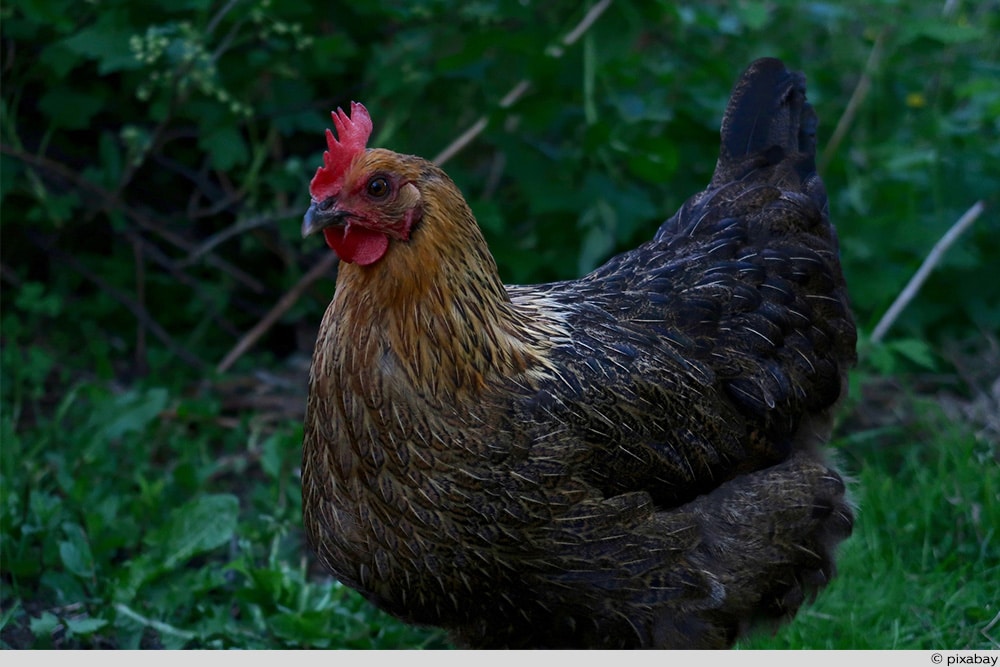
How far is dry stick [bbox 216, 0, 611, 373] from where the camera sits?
177 inches

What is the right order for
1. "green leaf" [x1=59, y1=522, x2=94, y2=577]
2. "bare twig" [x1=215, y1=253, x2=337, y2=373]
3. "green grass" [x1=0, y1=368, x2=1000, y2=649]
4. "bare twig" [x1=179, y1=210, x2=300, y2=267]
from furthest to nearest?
"bare twig" [x1=215, y1=253, x2=337, y2=373]
"bare twig" [x1=179, y1=210, x2=300, y2=267]
"green leaf" [x1=59, y1=522, x2=94, y2=577]
"green grass" [x1=0, y1=368, x2=1000, y2=649]

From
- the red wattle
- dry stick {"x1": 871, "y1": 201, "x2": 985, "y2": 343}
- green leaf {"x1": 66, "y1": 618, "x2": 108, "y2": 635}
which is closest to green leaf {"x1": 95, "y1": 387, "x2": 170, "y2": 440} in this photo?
green leaf {"x1": 66, "y1": 618, "x2": 108, "y2": 635}

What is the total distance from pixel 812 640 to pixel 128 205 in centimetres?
346

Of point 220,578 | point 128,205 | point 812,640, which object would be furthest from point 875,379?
point 128,205

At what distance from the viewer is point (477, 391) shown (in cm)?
282

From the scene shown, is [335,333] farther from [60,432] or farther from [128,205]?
[128,205]

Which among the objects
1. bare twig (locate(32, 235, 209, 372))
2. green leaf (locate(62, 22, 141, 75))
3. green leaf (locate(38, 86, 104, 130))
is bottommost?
bare twig (locate(32, 235, 209, 372))

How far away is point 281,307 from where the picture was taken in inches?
199

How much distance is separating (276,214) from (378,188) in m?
2.27

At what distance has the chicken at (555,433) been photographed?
2768 mm

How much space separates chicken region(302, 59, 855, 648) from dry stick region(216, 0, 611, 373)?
4.45 ft

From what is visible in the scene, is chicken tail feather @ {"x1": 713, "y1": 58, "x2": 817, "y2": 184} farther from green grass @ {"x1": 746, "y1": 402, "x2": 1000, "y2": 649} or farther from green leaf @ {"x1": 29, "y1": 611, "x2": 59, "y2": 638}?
green leaf @ {"x1": 29, "y1": 611, "x2": 59, "y2": 638}

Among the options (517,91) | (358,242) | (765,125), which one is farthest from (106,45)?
(765,125)

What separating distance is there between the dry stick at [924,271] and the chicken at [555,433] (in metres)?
1.46
